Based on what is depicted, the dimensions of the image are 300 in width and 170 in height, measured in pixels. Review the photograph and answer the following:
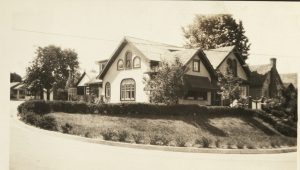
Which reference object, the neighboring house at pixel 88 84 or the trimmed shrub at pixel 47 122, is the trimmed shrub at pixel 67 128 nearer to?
the trimmed shrub at pixel 47 122

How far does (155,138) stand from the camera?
6.58 metres

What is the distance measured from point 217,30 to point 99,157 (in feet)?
8.08

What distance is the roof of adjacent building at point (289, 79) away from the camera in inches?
251

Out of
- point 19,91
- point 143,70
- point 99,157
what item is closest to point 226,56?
point 143,70

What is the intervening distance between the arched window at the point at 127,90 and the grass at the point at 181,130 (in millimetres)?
310

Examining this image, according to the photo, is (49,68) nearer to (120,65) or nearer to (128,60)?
(120,65)

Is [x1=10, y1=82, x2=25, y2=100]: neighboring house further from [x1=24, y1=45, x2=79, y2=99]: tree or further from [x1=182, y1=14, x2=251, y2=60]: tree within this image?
[x1=182, y1=14, x2=251, y2=60]: tree

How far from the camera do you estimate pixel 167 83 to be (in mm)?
6887

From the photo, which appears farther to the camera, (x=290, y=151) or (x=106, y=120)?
(x=106, y=120)

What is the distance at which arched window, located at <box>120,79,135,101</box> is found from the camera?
686 cm

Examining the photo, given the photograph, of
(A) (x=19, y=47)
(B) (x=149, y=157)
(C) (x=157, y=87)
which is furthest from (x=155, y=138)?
(A) (x=19, y=47)
